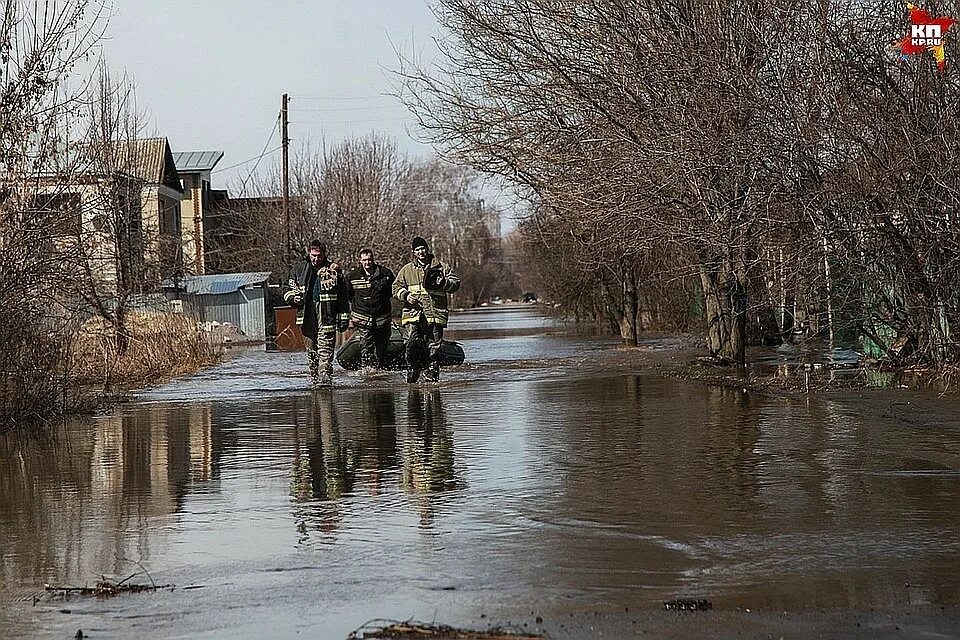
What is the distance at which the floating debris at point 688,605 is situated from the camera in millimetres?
5621

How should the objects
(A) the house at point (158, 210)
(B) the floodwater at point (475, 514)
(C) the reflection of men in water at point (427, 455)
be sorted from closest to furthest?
1. (B) the floodwater at point (475, 514)
2. (C) the reflection of men in water at point (427, 455)
3. (A) the house at point (158, 210)

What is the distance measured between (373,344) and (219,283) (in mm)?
25479

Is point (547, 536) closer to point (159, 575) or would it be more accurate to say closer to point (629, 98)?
point (159, 575)

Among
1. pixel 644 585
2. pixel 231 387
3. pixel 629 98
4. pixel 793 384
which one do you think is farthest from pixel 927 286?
pixel 644 585

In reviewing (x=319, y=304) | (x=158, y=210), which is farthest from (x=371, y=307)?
(x=158, y=210)

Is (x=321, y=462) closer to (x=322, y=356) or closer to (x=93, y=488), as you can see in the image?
(x=93, y=488)

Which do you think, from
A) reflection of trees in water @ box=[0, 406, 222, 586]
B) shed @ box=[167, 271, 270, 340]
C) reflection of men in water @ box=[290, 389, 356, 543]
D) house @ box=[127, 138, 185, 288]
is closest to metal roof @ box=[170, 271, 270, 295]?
shed @ box=[167, 271, 270, 340]

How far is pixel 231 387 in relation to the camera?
1944 centimetres

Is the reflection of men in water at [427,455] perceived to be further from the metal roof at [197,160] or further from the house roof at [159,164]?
the metal roof at [197,160]

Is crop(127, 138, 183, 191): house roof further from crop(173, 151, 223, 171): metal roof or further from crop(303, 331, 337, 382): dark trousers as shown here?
crop(303, 331, 337, 382): dark trousers

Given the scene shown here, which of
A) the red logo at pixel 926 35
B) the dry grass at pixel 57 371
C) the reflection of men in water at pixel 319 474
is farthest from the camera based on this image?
the red logo at pixel 926 35

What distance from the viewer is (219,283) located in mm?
44188

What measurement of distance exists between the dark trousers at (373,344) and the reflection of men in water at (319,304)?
0.35 meters

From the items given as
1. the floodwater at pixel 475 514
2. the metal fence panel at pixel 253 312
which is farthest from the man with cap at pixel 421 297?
the metal fence panel at pixel 253 312
